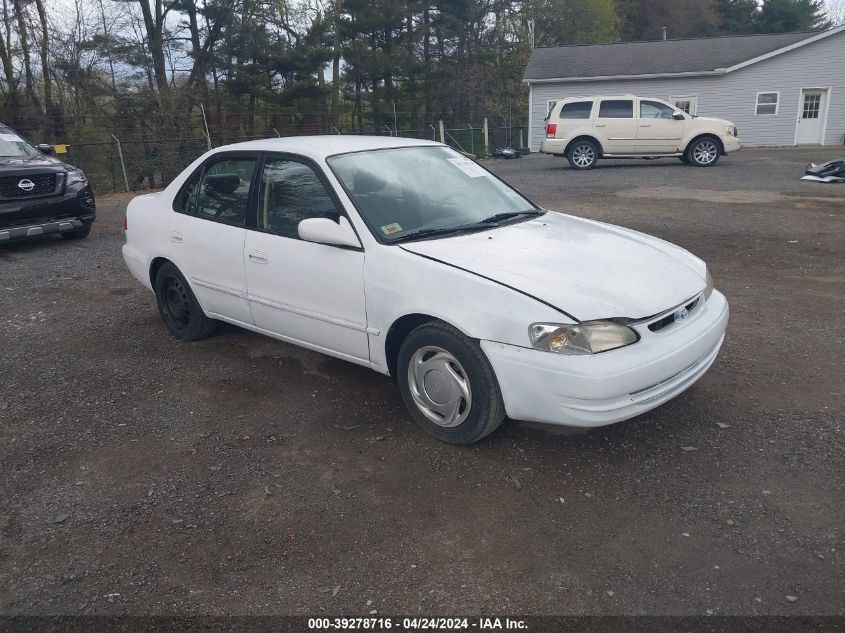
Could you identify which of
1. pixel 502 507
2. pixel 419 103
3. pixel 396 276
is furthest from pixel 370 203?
pixel 419 103

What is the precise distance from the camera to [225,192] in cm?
475

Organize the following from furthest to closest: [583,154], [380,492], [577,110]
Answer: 1. [583,154]
2. [577,110]
3. [380,492]

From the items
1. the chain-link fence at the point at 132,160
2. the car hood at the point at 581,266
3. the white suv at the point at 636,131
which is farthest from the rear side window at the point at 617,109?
the car hood at the point at 581,266

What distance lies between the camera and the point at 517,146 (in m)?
32.4

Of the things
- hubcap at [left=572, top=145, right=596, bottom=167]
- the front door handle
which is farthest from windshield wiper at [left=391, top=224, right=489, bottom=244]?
hubcap at [left=572, top=145, right=596, bottom=167]

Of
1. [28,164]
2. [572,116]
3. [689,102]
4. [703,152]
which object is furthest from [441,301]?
[689,102]

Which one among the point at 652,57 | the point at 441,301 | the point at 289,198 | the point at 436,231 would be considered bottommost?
the point at 441,301

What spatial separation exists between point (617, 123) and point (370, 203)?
53.4 ft

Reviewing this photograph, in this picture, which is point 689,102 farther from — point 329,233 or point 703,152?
point 329,233

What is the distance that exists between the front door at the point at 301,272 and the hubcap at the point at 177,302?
1.02m

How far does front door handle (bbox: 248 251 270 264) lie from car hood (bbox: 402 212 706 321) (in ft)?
3.61

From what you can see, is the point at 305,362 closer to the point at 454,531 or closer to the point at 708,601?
the point at 454,531

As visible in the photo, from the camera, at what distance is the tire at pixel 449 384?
3359 mm

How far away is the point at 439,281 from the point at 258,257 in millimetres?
1492
